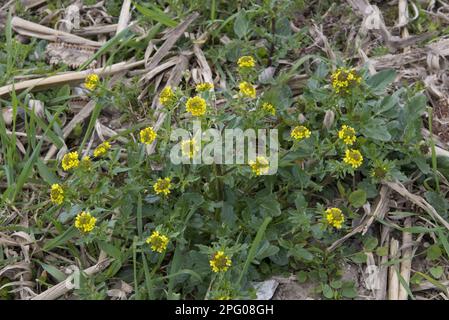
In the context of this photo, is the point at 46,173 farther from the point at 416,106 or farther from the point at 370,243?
the point at 416,106

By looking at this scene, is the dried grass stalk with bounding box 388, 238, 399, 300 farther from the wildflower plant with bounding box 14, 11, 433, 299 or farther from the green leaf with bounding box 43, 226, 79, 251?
the green leaf with bounding box 43, 226, 79, 251

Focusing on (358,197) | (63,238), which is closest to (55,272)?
(63,238)

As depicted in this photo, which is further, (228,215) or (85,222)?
(228,215)

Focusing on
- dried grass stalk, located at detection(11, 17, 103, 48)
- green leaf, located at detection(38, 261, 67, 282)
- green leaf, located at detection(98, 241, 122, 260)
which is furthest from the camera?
dried grass stalk, located at detection(11, 17, 103, 48)

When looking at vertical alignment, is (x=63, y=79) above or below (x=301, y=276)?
above

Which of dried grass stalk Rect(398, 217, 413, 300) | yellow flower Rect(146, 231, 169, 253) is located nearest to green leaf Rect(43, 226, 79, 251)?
yellow flower Rect(146, 231, 169, 253)

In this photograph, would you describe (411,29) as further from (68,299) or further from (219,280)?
(68,299)
